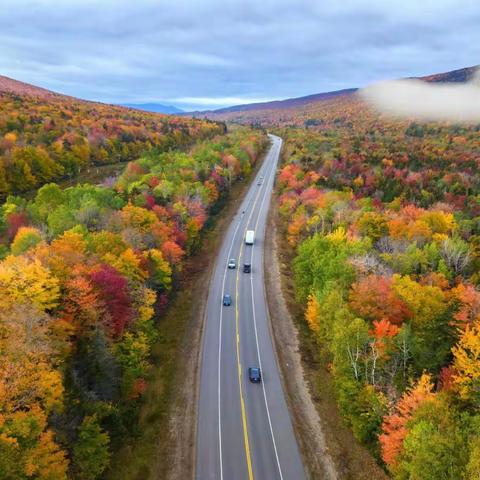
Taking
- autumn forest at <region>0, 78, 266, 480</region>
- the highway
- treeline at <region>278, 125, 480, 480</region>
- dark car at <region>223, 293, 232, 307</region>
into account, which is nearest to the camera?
autumn forest at <region>0, 78, 266, 480</region>

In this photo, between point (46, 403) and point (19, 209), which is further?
point (19, 209)

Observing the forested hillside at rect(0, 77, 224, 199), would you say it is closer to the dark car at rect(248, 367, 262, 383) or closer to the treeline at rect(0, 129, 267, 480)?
the treeline at rect(0, 129, 267, 480)

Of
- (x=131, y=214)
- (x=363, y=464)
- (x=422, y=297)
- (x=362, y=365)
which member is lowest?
(x=363, y=464)

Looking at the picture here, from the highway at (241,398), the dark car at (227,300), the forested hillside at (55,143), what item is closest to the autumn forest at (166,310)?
the highway at (241,398)

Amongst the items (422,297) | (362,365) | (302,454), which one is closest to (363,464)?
(302,454)

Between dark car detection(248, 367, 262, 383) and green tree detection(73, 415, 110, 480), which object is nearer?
green tree detection(73, 415, 110, 480)

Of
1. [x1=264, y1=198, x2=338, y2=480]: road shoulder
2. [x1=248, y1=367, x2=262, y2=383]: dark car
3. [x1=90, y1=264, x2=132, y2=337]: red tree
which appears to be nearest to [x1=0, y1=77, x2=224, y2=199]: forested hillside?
[x1=264, y1=198, x2=338, y2=480]: road shoulder

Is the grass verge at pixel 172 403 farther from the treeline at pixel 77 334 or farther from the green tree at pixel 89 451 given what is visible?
the green tree at pixel 89 451

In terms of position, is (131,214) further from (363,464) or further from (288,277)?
(363,464)
